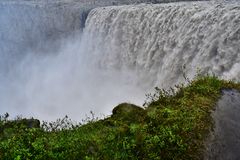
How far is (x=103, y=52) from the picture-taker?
32094mm

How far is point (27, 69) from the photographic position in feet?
129

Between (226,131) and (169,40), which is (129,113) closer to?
(226,131)

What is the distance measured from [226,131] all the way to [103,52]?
23366 mm

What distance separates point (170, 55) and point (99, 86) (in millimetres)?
8448

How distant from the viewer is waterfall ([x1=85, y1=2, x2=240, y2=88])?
1791cm

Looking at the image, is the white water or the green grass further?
the white water

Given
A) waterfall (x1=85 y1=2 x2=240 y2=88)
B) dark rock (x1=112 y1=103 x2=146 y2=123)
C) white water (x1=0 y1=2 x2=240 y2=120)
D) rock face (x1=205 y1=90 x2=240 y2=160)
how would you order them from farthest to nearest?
1. white water (x1=0 y1=2 x2=240 y2=120)
2. waterfall (x1=85 y1=2 x2=240 y2=88)
3. dark rock (x1=112 y1=103 x2=146 y2=123)
4. rock face (x1=205 y1=90 x2=240 y2=160)

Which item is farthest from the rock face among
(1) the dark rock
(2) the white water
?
(2) the white water

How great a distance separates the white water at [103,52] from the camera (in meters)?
19.3

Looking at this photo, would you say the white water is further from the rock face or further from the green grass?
the green grass

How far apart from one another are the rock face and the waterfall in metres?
2.17

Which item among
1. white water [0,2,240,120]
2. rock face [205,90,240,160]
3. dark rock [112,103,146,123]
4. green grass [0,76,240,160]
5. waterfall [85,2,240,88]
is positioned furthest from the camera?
white water [0,2,240,120]

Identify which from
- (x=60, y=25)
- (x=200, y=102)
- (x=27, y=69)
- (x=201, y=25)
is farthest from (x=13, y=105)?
(x=200, y=102)

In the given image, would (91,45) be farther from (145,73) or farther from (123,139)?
(123,139)
